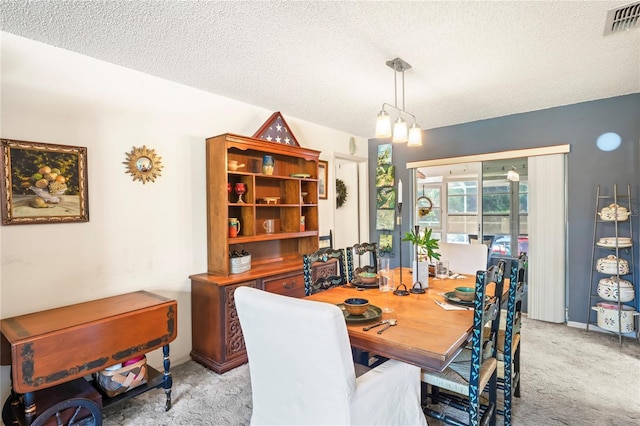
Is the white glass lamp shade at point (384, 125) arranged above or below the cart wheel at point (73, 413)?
above

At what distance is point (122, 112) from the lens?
8.59 feet

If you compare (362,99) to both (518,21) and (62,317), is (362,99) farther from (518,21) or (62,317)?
(62,317)

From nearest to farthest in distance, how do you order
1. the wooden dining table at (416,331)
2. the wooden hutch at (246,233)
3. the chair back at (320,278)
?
the wooden dining table at (416,331) → the chair back at (320,278) → the wooden hutch at (246,233)

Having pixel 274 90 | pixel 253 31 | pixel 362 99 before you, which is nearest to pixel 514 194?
pixel 362 99

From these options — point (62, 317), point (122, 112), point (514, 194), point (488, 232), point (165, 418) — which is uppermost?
point (122, 112)

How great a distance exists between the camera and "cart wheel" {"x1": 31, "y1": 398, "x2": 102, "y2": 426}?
70.6 inches

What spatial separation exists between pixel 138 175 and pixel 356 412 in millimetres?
2417

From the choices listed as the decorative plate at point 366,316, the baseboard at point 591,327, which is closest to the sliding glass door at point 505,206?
the baseboard at point 591,327

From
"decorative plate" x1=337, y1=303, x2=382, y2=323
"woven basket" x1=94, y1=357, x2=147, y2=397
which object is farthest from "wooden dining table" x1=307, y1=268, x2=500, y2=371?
"woven basket" x1=94, y1=357, x2=147, y2=397

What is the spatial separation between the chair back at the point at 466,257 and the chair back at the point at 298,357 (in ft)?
7.41

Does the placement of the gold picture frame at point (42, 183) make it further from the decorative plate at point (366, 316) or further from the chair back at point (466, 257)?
the chair back at point (466, 257)

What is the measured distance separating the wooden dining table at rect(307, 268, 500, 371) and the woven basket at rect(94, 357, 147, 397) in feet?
4.25

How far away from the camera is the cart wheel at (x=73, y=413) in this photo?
1.79 metres

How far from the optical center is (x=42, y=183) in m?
2.21
